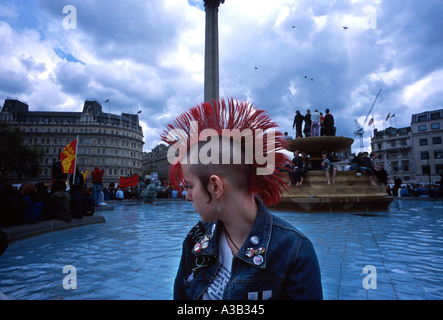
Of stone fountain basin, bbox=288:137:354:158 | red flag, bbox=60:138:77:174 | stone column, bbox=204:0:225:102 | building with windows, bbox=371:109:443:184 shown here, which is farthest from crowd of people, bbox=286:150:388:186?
building with windows, bbox=371:109:443:184

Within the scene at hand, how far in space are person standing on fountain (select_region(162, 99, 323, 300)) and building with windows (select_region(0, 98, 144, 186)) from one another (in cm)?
9810

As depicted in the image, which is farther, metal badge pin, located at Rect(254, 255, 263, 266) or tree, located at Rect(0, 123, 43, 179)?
tree, located at Rect(0, 123, 43, 179)

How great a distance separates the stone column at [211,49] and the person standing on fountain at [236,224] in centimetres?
2338

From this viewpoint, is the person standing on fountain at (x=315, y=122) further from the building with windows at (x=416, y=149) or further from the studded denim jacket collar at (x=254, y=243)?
the building with windows at (x=416, y=149)

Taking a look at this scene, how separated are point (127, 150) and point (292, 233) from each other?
106 metres

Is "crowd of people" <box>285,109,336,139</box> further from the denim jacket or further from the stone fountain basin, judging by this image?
the denim jacket

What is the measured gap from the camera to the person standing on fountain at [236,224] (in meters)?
1.35

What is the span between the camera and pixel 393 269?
12.0ft

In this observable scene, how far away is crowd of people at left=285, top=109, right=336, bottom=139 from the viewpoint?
15570 millimetres

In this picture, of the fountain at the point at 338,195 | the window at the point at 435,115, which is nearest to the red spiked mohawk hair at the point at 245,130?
the fountain at the point at 338,195

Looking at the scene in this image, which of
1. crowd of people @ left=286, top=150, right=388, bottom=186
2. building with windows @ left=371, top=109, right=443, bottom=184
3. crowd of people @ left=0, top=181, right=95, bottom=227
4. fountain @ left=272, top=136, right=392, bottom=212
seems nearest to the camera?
crowd of people @ left=0, top=181, right=95, bottom=227

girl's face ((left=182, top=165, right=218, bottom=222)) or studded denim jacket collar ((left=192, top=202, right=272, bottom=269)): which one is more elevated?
girl's face ((left=182, top=165, right=218, bottom=222))

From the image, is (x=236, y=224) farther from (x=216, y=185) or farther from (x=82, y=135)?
(x=82, y=135)
